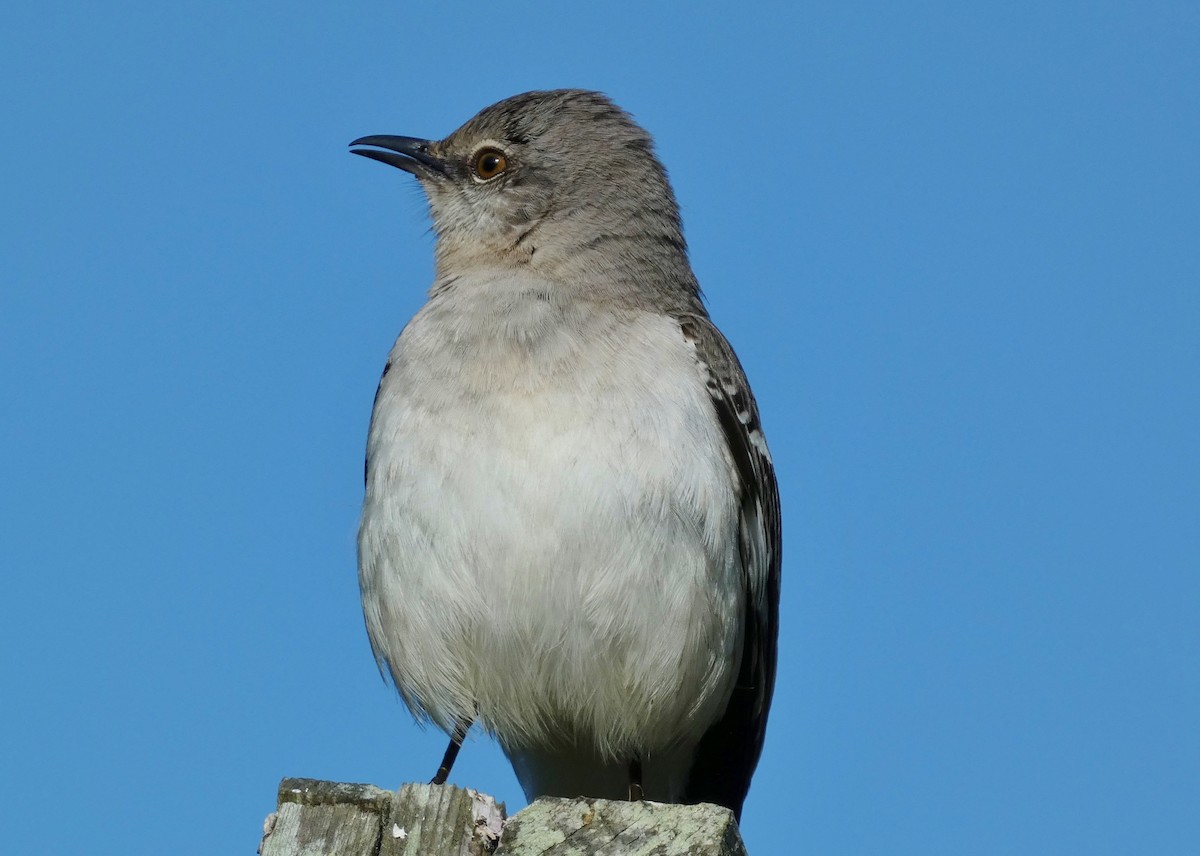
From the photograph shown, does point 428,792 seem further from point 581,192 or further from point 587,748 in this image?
point 581,192

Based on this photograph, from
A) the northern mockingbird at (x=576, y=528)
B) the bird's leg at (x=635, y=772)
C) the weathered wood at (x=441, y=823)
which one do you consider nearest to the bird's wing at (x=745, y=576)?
the northern mockingbird at (x=576, y=528)

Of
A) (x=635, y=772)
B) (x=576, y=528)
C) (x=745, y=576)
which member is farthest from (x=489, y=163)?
(x=635, y=772)

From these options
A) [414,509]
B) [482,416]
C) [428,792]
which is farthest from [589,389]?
[428,792]

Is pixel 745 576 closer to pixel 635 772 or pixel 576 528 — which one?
pixel 635 772

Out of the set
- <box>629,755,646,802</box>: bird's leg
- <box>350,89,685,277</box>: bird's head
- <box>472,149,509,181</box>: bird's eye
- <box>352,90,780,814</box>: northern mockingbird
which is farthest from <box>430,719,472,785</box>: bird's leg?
<box>472,149,509,181</box>: bird's eye

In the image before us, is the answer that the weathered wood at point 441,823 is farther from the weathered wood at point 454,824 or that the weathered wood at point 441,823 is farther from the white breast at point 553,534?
the white breast at point 553,534

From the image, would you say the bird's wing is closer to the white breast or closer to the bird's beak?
the white breast
